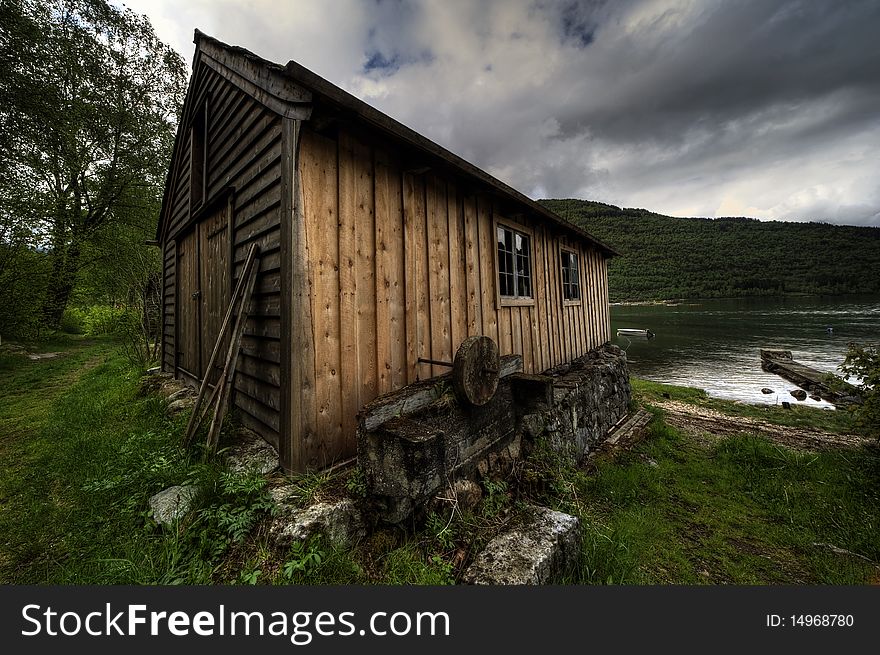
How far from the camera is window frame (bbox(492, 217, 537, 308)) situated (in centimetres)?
508

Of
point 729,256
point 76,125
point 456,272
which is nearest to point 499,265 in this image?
point 456,272

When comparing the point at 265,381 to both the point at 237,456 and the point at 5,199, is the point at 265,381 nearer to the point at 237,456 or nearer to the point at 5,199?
the point at 237,456

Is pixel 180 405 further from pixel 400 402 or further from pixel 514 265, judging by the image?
pixel 514 265

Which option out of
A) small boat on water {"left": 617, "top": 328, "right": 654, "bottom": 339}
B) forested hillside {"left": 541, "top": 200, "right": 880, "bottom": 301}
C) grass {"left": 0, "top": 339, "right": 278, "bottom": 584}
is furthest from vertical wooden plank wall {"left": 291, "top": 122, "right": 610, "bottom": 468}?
forested hillside {"left": 541, "top": 200, "right": 880, "bottom": 301}

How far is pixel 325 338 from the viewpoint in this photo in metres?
3.00

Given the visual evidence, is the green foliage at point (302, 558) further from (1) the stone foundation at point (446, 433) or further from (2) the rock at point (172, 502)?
(2) the rock at point (172, 502)

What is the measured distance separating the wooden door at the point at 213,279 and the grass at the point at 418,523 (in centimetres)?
116

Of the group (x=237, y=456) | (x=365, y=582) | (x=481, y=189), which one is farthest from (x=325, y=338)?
(x=481, y=189)

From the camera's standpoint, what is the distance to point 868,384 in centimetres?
516

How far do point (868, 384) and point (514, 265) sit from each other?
18.5ft

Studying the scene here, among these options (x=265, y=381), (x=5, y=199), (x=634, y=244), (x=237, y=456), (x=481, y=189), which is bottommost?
(x=237, y=456)

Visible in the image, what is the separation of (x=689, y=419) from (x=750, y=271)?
10942cm

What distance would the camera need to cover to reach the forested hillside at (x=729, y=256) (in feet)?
248

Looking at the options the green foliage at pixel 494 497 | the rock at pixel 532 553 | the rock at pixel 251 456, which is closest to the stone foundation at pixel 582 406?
the green foliage at pixel 494 497
